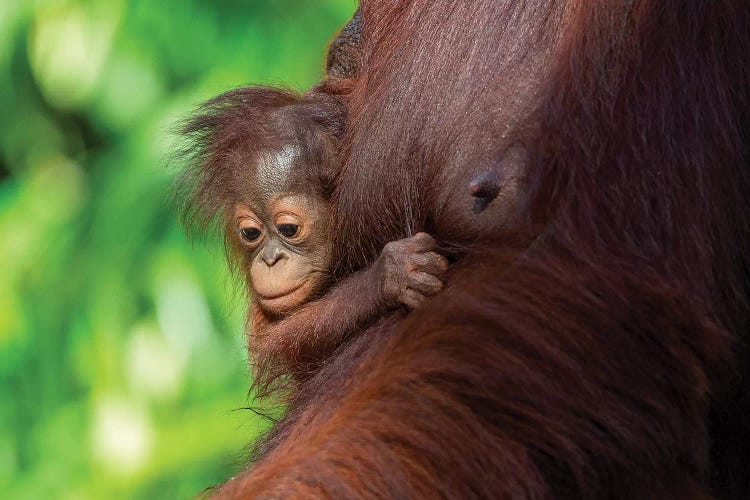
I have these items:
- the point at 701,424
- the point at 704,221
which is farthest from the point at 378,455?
the point at 704,221

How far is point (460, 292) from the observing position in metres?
1.68

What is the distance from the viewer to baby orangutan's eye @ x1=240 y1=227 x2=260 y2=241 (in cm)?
257

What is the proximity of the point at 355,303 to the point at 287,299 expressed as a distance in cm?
33

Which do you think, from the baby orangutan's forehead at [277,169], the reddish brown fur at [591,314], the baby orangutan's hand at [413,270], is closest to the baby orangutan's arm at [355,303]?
the baby orangutan's hand at [413,270]

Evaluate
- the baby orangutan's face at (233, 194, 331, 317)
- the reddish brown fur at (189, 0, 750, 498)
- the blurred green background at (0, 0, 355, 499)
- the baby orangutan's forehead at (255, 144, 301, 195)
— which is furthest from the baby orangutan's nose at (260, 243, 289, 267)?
the blurred green background at (0, 0, 355, 499)

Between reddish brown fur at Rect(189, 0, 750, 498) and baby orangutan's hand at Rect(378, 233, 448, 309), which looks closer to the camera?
reddish brown fur at Rect(189, 0, 750, 498)

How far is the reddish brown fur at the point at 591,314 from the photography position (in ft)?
5.10

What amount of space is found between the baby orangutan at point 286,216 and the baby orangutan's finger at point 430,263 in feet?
0.74

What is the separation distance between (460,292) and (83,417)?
9.63 ft

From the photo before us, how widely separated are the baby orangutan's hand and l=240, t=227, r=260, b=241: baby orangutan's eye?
24.1 inches

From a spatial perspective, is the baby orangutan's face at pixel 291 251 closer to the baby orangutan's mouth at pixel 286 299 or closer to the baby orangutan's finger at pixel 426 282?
the baby orangutan's mouth at pixel 286 299

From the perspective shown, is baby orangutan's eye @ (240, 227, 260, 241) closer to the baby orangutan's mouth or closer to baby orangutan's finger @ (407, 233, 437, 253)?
the baby orangutan's mouth

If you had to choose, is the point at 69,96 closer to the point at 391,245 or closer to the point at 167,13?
the point at 167,13

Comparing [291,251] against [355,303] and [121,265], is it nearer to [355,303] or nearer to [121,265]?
[355,303]
